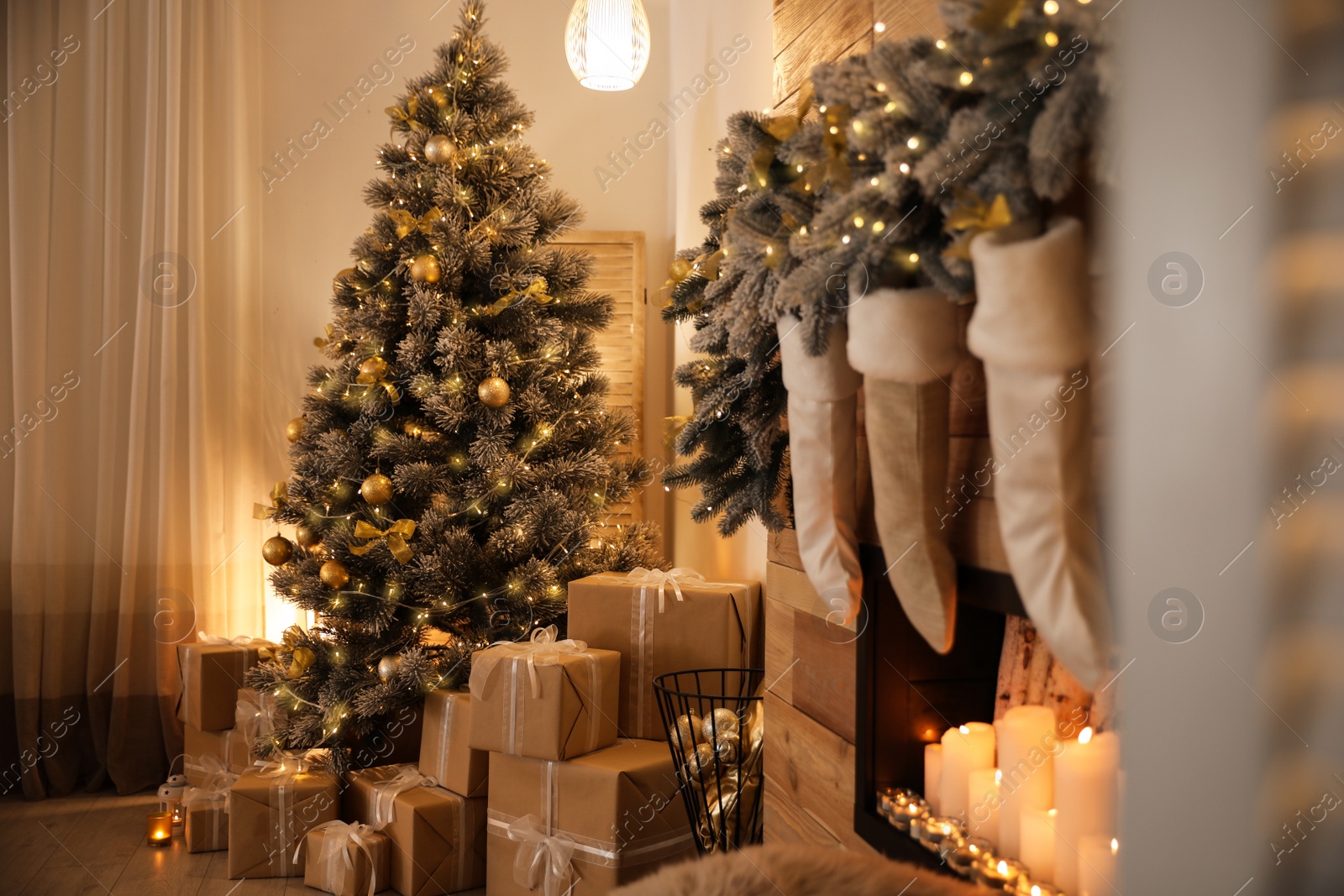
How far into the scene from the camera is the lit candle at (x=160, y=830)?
7.46 ft

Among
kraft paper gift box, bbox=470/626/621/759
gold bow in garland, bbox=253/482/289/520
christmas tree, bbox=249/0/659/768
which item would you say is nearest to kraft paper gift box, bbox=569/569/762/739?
kraft paper gift box, bbox=470/626/621/759

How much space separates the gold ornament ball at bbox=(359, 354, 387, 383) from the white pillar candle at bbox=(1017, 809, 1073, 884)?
71.6 inches

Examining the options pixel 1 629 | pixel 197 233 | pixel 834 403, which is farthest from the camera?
pixel 197 233

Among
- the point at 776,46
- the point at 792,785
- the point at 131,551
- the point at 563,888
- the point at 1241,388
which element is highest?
the point at 776,46

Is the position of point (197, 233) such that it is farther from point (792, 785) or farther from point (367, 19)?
point (792, 785)

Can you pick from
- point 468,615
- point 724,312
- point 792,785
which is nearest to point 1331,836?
point 724,312

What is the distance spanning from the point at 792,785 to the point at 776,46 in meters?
1.27

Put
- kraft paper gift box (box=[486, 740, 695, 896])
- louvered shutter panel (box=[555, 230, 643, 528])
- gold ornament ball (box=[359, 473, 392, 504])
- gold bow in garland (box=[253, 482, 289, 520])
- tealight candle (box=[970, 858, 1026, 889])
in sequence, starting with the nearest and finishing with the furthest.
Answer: tealight candle (box=[970, 858, 1026, 889]) < kraft paper gift box (box=[486, 740, 695, 896]) < gold ornament ball (box=[359, 473, 392, 504]) < gold bow in garland (box=[253, 482, 289, 520]) < louvered shutter panel (box=[555, 230, 643, 528])

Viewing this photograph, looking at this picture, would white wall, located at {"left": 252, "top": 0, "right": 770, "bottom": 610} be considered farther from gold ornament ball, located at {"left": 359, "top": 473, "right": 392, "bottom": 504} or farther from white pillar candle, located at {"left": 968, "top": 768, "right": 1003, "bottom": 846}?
white pillar candle, located at {"left": 968, "top": 768, "right": 1003, "bottom": 846}

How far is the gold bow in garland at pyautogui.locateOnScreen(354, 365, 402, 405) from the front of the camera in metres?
2.22

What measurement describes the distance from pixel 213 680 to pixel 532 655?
3.79 ft

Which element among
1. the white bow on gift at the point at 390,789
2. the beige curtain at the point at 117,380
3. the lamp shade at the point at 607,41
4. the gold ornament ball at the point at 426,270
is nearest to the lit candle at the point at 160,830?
the beige curtain at the point at 117,380

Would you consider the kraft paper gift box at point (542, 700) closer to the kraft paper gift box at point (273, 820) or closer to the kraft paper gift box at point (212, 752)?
the kraft paper gift box at point (273, 820)

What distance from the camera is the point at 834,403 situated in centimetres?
100
